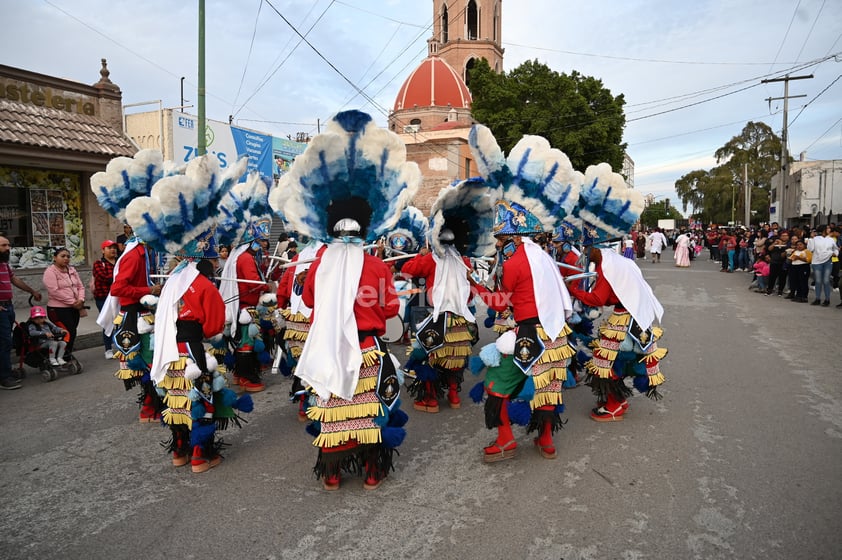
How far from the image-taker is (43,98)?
12.1 metres

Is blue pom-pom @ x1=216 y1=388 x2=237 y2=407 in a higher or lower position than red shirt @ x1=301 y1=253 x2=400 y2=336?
lower

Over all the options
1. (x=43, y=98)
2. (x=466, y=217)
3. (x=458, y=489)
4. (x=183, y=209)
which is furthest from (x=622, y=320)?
(x=43, y=98)

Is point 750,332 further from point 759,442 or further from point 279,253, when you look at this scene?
point 279,253

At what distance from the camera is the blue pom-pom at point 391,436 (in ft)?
12.5

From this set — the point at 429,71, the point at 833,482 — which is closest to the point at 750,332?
the point at 833,482

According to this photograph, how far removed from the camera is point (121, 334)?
533 centimetres

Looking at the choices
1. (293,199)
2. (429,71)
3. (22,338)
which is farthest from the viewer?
(429,71)

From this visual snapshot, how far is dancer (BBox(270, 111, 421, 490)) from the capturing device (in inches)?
144

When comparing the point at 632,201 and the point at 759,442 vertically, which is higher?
the point at 632,201

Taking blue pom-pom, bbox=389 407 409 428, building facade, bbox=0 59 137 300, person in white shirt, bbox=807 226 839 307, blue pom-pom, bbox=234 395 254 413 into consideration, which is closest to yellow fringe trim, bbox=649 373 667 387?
blue pom-pom, bbox=389 407 409 428

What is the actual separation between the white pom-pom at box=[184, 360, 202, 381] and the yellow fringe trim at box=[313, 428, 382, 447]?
42.8 inches

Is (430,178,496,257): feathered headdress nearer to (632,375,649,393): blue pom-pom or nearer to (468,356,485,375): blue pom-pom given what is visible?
(468,356,485,375): blue pom-pom

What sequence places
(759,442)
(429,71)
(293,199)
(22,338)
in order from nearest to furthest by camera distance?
(293,199), (759,442), (22,338), (429,71)

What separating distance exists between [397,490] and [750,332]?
7957 mm
